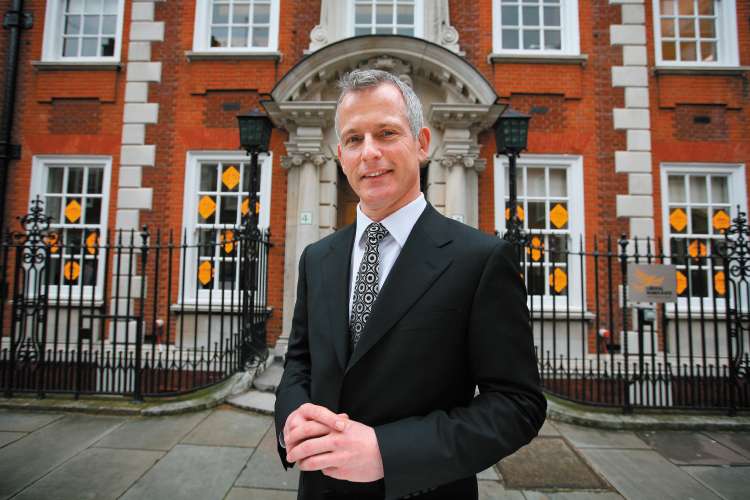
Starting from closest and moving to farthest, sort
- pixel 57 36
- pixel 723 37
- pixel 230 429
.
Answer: pixel 230 429
pixel 723 37
pixel 57 36

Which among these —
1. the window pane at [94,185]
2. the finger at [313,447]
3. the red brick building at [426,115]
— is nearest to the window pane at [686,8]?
the red brick building at [426,115]

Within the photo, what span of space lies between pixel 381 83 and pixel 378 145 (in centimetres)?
21

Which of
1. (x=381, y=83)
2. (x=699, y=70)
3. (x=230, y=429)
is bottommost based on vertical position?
(x=230, y=429)

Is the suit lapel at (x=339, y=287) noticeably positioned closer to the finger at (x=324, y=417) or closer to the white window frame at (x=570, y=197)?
the finger at (x=324, y=417)

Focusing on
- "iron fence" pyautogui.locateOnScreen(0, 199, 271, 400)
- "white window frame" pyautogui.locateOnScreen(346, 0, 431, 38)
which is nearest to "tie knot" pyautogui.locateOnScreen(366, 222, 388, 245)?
"iron fence" pyautogui.locateOnScreen(0, 199, 271, 400)

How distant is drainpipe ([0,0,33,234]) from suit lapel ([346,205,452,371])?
9883mm

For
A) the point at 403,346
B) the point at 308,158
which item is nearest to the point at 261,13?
the point at 308,158

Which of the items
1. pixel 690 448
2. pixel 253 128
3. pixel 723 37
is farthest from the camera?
pixel 723 37

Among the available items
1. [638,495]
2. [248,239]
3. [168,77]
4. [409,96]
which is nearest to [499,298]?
[409,96]

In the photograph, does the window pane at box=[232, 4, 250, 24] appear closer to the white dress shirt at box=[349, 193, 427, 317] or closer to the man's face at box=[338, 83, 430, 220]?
the man's face at box=[338, 83, 430, 220]

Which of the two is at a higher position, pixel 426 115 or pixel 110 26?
pixel 110 26

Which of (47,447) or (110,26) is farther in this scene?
(110,26)

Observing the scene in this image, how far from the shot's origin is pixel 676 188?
782 centimetres

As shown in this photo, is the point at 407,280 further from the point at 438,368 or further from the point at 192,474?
the point at 192,474
